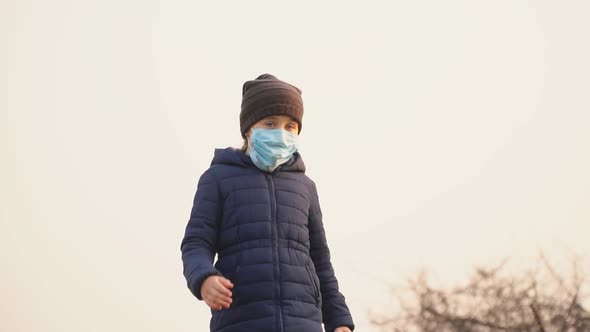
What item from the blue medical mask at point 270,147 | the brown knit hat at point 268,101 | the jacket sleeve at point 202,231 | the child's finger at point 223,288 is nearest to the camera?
the child's finger at point 223,288

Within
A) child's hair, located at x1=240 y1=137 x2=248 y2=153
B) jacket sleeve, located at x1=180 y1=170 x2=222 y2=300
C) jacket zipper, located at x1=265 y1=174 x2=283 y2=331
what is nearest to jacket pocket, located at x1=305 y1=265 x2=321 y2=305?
jacket zipper, located at x1=265 y1=174 x2=283 y2=331

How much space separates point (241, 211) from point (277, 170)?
35cm

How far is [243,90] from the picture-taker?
3418mm

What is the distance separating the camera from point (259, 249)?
278 cm

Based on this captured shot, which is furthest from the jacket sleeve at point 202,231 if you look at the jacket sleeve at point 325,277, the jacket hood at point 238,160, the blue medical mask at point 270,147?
the jacket sleeve at point 325,277

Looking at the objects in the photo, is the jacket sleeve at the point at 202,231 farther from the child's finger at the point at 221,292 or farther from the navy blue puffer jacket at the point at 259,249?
the child's finger at the point at 221,292

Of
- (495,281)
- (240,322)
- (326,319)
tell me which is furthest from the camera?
(495,281)

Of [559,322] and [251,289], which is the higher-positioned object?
[559,322]

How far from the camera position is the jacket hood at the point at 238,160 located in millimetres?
3076

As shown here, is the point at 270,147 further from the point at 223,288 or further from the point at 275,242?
the point at 223,288

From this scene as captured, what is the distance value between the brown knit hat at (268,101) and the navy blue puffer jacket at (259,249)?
231mm

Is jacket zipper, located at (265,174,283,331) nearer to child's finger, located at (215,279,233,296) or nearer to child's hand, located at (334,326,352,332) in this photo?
child's finger, located at (215,279,233,296)

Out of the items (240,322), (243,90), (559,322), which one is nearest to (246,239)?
(240,322)

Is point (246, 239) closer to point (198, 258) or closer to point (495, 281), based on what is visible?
point (198, 258)
